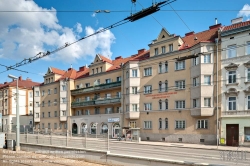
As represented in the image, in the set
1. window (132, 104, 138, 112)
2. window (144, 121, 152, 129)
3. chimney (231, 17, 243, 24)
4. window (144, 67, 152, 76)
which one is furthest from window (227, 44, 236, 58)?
window (132, 104, 138, 112)

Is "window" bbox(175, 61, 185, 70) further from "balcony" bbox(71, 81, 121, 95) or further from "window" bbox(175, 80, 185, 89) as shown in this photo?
"balcony" bbox(71, 81, 121, 95)

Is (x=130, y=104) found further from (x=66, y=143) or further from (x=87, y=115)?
(x=66, y=143)

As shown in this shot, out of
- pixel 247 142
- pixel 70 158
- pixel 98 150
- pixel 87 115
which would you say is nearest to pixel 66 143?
pixel 70 158

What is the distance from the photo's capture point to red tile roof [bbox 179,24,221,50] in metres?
28.9

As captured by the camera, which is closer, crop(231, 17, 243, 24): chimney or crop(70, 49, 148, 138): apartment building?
crop(231, 17, 243, 24): chimney

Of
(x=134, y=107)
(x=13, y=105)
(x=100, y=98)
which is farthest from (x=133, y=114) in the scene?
(x=13, y=105)

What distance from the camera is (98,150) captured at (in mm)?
13742

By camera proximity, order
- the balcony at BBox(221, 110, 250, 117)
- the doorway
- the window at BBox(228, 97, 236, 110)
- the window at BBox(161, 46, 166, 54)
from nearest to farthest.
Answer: the balcony at BBox(221, 110, 250, 117) → the doorway → the window at BBox(228, 97, 236, 110) → the window at BBox(161, 46, 166, 54)

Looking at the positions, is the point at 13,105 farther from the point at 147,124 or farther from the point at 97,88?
the point at 147,124

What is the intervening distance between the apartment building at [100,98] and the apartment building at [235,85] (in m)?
13.9

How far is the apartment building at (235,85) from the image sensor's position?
79.5ft

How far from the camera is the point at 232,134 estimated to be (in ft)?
82.1

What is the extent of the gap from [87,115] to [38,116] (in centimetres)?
1734

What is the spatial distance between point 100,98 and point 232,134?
22.9 m
